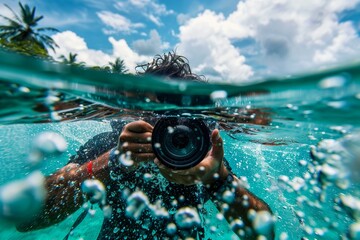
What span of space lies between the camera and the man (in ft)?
0.93

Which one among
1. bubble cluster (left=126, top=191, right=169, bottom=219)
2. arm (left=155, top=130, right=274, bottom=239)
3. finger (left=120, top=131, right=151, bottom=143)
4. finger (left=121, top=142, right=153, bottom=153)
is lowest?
bubble cluster (left=126, top=191, right=169, bottom=219)

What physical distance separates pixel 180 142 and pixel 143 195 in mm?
1227

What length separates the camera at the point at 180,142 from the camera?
242 centimetres

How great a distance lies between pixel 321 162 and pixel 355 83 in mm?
2230

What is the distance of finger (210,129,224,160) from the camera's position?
2602 millimetres

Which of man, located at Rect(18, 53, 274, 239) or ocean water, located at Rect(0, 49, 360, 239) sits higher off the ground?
ocean water, located at Rect(0, 49, 360, 239)

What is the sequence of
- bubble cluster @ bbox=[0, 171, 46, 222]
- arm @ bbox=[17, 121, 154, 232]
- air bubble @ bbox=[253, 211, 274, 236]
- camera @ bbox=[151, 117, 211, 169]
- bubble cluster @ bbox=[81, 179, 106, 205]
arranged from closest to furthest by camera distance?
1. camera @ bbox=[151, 117, 211, 169]
2. bubble cluster @ bbox=[0, 171, 46, 222]
3. air bubble @ bbox=[253, 211, 274, 236]
4. bubble cluster @ bbox=[81, 179, 106, 205]
5. arm @ bbox=[17, 121, 154, 232]

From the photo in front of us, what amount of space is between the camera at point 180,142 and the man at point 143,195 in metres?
0.28

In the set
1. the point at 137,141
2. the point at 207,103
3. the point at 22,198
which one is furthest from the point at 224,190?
the point at 22,198

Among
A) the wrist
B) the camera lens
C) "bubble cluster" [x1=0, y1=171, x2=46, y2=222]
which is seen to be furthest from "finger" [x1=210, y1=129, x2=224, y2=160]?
"bubble cluster" [x1=0, y1=171, x2=46, y2=222]

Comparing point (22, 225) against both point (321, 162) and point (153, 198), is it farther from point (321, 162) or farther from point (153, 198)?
point (321, 162)

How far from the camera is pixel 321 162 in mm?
4465

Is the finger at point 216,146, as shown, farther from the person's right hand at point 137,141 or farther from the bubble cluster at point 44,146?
the bubble cluster at point 44,146

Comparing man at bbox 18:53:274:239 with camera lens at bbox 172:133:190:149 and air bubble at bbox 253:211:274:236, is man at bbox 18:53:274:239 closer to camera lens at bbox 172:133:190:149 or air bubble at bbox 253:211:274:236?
air bubble at bbox 253:211:274:236
